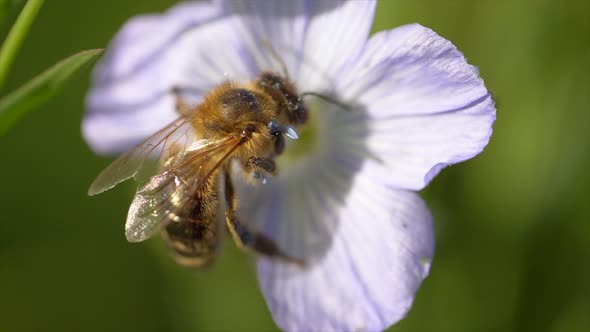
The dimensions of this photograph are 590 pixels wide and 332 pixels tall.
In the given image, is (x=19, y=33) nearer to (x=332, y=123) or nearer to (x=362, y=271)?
(x=332, y=123)

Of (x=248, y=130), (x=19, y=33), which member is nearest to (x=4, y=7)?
(x=19, y=33)

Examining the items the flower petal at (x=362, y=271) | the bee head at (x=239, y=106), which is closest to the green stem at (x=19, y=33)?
the bee head at (x=239, y=106)

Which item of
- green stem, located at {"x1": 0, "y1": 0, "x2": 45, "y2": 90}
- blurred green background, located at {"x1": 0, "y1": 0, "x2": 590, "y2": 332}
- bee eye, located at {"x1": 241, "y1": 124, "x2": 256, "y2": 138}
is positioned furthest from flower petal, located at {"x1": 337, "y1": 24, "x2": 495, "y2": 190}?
green stem, located at {"x1": 0, "y1": 0, "x2": 45, "y2": 90}

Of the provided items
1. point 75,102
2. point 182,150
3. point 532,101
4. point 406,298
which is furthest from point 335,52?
point 75,102

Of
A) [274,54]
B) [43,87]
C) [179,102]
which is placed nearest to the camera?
[43,87]

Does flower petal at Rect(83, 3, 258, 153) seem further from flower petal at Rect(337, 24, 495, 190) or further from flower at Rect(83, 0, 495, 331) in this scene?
flower petal at Rect(337, 24, 495, 190)

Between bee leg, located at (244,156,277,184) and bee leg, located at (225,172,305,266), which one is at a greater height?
bee leg, located at (244,156,277,184)

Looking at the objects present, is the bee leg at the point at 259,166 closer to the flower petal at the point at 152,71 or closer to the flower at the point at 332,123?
the flower at the point at 332,123
